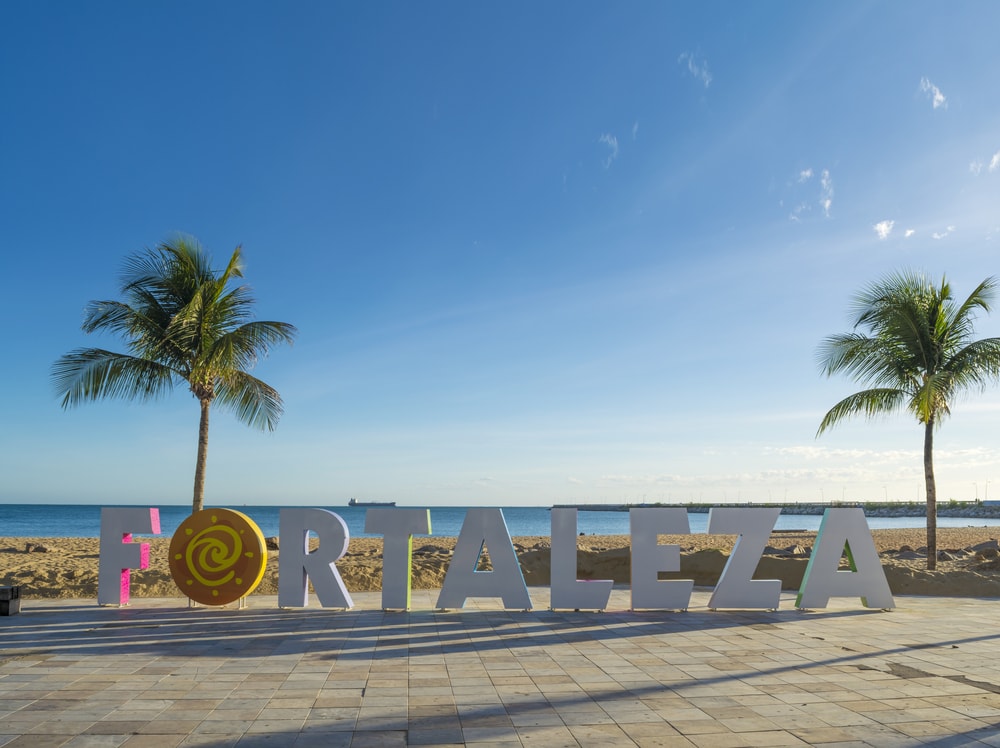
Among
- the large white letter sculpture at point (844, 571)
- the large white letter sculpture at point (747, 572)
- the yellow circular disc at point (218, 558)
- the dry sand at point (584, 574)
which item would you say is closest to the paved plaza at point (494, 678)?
the large white letter sculpture at point (747, 572)

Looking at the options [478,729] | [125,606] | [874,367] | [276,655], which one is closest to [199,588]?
[125,606]

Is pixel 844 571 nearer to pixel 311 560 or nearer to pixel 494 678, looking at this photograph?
pixel 494 678

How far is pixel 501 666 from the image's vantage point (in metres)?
8.47

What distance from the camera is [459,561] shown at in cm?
1242

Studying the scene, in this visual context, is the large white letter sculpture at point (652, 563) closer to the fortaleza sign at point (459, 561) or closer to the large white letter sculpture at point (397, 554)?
the fortaleza sign at point (459, 561)

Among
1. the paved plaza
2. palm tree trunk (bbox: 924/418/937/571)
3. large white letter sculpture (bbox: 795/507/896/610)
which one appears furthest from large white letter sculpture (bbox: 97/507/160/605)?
palm tree trunk (bbox: 924/418/937/571)

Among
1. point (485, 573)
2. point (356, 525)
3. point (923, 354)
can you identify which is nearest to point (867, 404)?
point (923, 354)

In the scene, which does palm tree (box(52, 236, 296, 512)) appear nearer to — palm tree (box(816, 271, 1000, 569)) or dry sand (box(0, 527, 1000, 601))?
dry sand (box(0, 527, 1000, 601))

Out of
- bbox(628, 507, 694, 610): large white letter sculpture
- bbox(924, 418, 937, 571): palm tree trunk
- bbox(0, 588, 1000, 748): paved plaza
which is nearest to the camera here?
bbox(0, 588, 1000, 748): paved plaza

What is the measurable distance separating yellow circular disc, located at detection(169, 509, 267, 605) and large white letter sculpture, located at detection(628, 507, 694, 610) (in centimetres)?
683

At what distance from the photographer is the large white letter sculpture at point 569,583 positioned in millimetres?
12508

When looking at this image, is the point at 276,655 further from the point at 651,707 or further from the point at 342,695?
the point at 651,707

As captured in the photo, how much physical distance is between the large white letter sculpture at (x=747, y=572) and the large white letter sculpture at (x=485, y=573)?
145 inches

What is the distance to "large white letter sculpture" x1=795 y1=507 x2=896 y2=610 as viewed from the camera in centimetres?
1288
